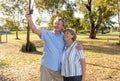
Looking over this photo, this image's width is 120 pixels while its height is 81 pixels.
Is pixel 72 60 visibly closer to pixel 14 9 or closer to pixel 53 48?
pixel 53 48

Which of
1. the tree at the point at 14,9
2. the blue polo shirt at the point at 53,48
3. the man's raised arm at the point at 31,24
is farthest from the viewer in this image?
the tree at the point at 14,9

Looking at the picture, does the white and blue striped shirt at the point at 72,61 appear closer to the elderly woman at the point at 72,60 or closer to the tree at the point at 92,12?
the elderly woman at the point at 72,60

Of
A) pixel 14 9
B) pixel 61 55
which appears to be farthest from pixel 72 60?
pixel 14 9

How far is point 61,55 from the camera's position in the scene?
15.8ft

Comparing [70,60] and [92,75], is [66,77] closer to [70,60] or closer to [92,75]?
[70,60]

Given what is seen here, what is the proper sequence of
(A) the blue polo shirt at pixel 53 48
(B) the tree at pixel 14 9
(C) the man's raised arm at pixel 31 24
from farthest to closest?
(B) the tree at pixel 14 9 → (A) the blue polo shirt at pixel 53 48 → (C) the man's raised arm at pixel 31 24

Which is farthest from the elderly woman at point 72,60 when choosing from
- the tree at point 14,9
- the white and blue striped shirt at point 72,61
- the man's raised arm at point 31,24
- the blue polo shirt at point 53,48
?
the tree at point 14,9

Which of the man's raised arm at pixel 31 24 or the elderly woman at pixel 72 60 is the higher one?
the man's raised arm at pixel 31 24

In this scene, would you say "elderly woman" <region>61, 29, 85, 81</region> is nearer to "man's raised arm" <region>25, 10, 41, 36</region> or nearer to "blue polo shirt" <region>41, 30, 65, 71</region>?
"blue polo shirt" <region>41, 30, 65, 71</region>

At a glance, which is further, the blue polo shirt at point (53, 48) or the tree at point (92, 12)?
the tree at point (92, 12)

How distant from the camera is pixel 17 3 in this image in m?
35.1

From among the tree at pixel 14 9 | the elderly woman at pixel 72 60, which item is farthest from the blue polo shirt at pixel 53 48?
the tree at pixel 14 9

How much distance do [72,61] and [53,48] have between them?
1.32 ft

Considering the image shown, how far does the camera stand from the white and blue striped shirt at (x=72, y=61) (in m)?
4.66
